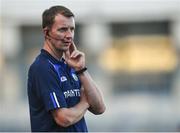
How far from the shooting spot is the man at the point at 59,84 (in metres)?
4.32

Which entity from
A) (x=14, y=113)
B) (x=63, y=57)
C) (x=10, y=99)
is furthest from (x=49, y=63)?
(x=10, y=99)

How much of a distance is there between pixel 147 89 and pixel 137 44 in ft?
5.15

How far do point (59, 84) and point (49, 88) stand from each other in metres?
0.08

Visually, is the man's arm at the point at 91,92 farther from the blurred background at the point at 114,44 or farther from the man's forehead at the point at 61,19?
the blurred background at the point at 114,44

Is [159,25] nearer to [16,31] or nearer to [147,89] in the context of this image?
[147,89]

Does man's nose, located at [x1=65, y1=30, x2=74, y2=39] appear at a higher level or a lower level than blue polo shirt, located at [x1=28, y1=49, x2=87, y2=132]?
higher

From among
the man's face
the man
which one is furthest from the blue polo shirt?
the man's face

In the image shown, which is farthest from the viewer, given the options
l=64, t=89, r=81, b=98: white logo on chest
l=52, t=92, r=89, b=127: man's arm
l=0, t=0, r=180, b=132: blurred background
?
l=0, t=0, r=180, b=132: blurred background

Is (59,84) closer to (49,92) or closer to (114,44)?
(49,92)

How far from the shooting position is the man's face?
435 centimetres

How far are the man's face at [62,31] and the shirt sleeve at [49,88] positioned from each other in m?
0.17

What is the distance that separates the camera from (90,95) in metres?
4.40

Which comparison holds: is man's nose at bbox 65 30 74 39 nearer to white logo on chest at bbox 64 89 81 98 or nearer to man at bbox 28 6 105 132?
man at bbox 28 6 105 132

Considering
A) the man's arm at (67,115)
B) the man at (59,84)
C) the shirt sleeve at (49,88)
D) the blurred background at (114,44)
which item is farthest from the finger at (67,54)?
the blurred background at (114,44)
